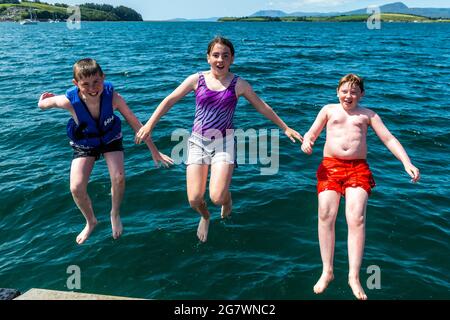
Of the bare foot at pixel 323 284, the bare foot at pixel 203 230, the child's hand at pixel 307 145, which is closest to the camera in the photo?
the bare foot at pixel 323 284

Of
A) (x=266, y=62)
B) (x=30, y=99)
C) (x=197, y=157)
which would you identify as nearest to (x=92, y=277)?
(x=197, y=157)

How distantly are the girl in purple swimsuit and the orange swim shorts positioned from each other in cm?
75

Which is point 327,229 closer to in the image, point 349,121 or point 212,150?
point 349,121

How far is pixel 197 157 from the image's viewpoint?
7.49 metres

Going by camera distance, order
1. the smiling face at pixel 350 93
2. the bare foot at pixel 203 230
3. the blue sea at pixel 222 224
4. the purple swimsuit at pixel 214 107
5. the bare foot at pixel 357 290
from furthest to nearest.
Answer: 1. the bare foot at pixel 203 230
2. the blue sea at pixel 222 224
3. the purple swimsuit at pixel 214 107
4. the smiling face at pixel 350 93
5. the bare foot at pixel 357 290

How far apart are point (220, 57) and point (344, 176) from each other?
294 cm

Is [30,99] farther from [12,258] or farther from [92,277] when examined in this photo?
[92,277]

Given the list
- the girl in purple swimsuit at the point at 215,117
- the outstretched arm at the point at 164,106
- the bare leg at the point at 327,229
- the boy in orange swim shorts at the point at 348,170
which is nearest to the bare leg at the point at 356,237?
the boy in orange swim shorts at the point at 348,170

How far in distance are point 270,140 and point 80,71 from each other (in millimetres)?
10038

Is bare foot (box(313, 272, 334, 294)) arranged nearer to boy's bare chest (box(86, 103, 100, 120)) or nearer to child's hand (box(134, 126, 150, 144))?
child's hand (box(134, 126, 150, 144))

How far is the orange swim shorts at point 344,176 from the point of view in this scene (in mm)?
6422

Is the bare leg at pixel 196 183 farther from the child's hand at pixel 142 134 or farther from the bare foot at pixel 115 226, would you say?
the bare foot at pixel 115 226

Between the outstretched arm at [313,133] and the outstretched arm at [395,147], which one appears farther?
the outstretched arm at [313,133]

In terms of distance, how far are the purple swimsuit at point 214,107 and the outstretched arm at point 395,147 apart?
2.47 m
